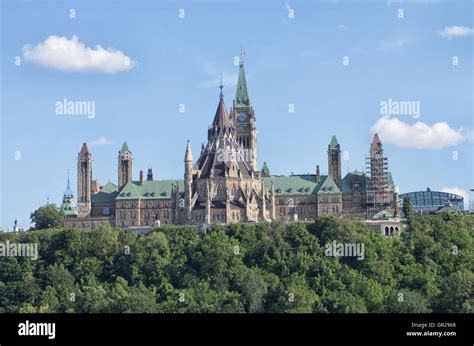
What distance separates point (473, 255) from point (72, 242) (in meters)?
38.1

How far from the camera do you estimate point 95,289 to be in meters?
101

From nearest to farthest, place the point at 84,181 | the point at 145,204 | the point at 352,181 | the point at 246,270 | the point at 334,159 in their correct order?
the point at 246,270 → the point at 352,181 → the point at 145,204 → the point at 334,159 → the point at 84,181

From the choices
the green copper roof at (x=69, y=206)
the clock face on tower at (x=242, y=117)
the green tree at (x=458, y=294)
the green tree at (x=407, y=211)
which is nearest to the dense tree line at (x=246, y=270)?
the green tree at (x=458, y=294)

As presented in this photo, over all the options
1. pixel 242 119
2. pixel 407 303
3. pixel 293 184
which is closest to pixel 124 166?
pixel 242 119

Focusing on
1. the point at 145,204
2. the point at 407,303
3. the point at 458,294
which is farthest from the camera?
the point at 145,204

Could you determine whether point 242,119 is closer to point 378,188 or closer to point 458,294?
point 378,188

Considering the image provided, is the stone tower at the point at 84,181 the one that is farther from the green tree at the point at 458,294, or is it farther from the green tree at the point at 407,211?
the green tree at the point at 458,294

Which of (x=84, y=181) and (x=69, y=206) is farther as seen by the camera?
(x=69, y=206)

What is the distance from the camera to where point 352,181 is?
129m

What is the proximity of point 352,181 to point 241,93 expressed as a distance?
21.0 meters

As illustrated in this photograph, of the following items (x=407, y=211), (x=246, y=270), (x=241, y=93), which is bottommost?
(x=246, y=270)

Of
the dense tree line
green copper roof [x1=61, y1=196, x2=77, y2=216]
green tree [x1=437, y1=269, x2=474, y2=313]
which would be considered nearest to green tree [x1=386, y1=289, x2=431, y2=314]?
the dense tree line
